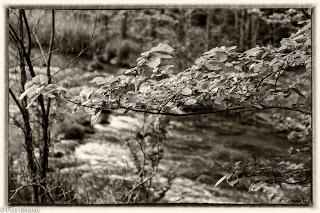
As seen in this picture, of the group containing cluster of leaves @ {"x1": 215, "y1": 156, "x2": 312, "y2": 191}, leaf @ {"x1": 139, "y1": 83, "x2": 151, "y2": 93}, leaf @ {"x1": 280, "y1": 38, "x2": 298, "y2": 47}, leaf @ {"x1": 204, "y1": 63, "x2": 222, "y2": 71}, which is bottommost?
cluster of leaves @ {"x1": 215, "y1": 156, "x2": 312, "y2": 191}

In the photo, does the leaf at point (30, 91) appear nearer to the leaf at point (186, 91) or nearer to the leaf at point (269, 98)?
the leaf at point (186, 91)

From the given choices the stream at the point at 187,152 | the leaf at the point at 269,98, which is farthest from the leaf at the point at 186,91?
the stream at the point at 187,152

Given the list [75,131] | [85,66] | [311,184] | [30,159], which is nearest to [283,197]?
[311,184]

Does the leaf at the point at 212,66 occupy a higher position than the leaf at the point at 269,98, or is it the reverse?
the leaf at the point at 212,66

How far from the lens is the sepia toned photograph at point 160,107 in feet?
4.65

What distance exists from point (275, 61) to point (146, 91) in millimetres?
474

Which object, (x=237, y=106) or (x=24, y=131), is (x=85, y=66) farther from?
(x=237, y=106)

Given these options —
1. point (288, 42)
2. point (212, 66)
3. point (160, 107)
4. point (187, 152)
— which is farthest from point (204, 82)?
point (187, 152)

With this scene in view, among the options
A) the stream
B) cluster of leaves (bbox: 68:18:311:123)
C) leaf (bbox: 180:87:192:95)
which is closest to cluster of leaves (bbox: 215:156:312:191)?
cluster of leaves (bbox: 68:18:311:123)

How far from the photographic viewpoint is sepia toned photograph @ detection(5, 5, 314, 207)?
1417 mm

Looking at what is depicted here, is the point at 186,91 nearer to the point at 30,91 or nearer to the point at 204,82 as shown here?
the point at 204,82

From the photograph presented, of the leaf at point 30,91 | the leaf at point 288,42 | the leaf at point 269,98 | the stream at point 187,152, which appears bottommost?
the stream at point 187,152

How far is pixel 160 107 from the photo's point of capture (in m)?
1.42

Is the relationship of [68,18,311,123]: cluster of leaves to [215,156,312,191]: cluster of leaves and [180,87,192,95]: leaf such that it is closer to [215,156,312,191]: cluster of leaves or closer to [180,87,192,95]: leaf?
[180,87,192,95]: leaf
